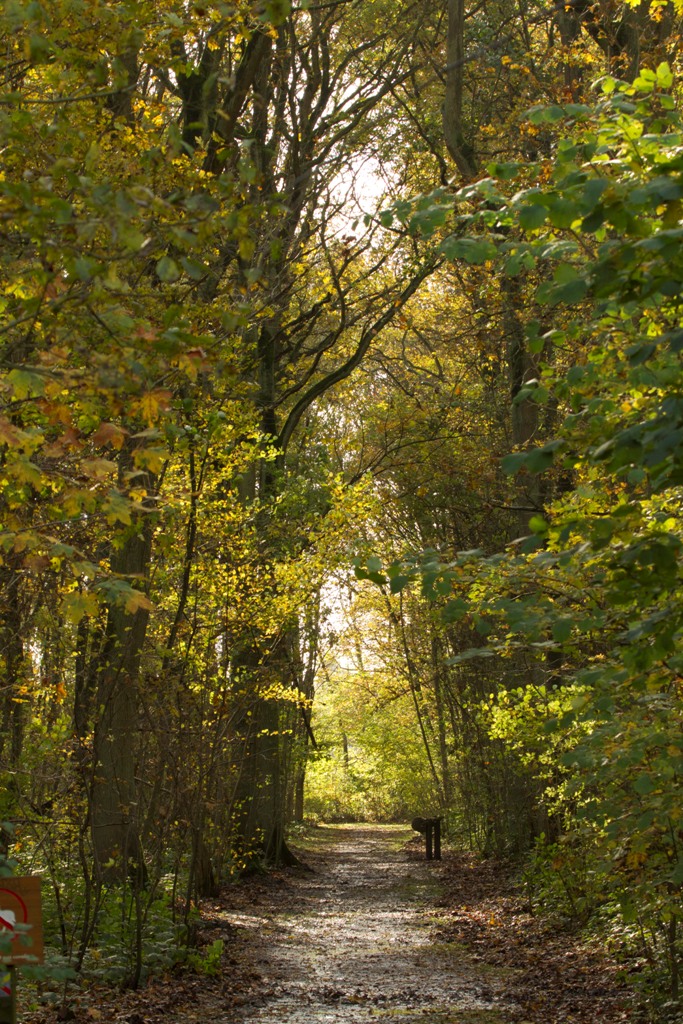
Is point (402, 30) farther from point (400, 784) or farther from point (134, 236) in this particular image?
point (400, 784)

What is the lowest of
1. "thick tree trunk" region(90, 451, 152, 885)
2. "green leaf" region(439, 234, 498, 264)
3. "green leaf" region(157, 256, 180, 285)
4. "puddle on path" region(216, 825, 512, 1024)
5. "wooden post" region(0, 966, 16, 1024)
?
"puddle on path" region(216, 825, 512, 1024)

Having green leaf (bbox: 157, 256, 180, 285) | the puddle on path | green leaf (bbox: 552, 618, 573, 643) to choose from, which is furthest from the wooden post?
the puddle on path

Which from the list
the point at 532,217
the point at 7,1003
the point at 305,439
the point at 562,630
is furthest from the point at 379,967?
the point at 305,439

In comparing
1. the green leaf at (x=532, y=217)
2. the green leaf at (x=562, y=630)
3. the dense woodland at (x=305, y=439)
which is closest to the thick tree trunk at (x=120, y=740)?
the dense woodland at (x=305, y=439)

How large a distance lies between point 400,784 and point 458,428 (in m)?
15.5

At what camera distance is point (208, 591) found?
9.11 m

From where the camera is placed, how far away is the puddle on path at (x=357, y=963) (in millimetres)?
7230

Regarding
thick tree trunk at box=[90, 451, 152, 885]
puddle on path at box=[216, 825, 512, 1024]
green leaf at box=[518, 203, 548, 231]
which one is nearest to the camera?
green leaf at box=[518, 203, 548, 231]

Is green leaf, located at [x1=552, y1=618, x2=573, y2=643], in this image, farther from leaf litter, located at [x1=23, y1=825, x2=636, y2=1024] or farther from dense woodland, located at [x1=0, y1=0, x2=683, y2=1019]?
leaf litter, located at [x1=23, y1=825, x2=636, y2=1024]

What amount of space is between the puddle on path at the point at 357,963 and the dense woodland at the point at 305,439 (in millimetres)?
897

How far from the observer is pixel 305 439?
60.0 ft

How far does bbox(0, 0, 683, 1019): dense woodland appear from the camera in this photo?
11.3ft

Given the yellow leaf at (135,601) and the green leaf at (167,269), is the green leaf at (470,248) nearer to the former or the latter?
the green leaf at (167,269)

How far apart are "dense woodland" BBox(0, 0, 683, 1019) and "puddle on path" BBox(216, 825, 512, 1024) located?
897mm
